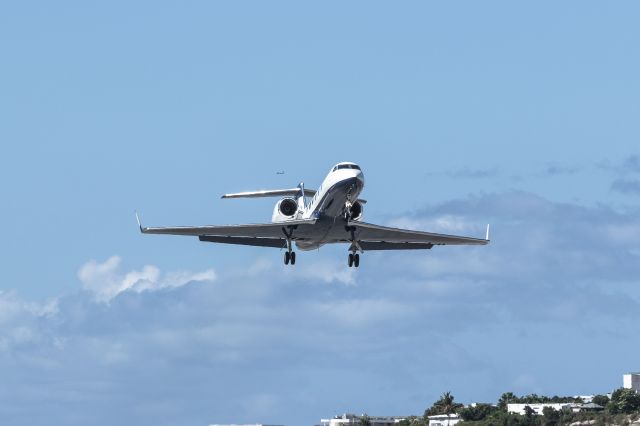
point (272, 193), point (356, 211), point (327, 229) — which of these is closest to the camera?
point (327, 229)

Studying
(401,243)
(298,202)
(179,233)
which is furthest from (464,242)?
(179,233)

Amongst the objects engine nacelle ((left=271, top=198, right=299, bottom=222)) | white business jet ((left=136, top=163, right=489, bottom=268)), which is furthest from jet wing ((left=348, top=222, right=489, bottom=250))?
engine nacelle ((left=271, top=198, right=299, bottom=222))

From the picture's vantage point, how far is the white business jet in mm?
100688

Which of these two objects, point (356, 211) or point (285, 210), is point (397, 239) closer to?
point (356, 211)

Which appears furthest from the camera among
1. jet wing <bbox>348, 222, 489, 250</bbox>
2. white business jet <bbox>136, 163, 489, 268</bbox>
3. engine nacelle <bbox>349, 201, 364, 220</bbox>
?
engine nacelle <bbox>349, 201, 364, 220</bbox>

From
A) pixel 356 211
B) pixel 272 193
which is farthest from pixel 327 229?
pixel 272 193

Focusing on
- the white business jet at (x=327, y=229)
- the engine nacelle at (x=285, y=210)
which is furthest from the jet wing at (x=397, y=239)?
the engine nacelle at (x=285, y=210)

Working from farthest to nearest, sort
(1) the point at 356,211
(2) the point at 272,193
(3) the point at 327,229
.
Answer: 1. (2) the point at 272,193
2. (1) the point at 356,211
3. (3) the point at 327,229

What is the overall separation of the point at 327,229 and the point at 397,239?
7.83m

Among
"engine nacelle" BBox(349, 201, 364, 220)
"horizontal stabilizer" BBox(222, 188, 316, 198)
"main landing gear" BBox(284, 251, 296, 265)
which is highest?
"horizontal stabilizer" BBox(222, 188, 316, 198)

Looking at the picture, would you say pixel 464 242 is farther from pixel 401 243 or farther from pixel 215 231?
pixel 215 231

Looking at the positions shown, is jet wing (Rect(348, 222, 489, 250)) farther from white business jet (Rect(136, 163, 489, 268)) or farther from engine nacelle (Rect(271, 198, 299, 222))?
engine nacelle (Rect(271, 198, 299, 222))

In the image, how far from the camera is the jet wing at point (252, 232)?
104812 mm

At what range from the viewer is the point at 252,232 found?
354 feet
